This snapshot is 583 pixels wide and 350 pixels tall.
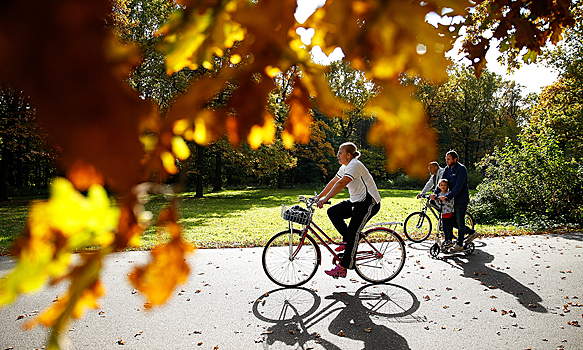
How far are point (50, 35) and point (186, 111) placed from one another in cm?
16

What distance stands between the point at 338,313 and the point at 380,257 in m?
1.40

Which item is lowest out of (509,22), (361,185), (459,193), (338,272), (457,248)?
(457,248)

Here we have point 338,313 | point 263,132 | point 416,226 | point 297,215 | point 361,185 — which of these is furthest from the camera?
point 416,226

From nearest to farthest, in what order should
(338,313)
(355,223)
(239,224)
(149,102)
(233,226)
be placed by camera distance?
(149,102), (338,313), (355,223), (233,226), (239,224)

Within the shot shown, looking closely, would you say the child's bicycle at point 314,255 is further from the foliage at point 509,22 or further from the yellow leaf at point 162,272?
the yellow leaf at point 162,272

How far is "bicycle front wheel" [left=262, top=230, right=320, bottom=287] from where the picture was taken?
494 cm

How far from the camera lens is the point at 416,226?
8.23 m

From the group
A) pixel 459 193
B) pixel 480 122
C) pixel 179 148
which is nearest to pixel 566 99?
pixel 459 193

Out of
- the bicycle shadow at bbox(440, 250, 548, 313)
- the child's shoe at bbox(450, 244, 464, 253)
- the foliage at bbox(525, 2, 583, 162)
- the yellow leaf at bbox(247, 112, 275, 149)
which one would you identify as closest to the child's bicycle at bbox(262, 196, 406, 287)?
the bicycle shadow at bbox(440, 250, 548, 313)

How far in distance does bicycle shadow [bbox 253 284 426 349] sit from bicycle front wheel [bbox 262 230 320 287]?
0.23 metres

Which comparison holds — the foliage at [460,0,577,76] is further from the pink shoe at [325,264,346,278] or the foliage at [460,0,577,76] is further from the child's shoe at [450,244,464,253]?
the child's shoe at [450,244,464,253]

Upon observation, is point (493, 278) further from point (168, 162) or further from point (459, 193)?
point (168, 162)

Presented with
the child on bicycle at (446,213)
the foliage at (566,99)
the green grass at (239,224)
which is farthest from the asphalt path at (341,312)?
the foliage at (566,99)

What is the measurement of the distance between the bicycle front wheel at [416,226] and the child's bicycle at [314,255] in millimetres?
Answer: 3097
